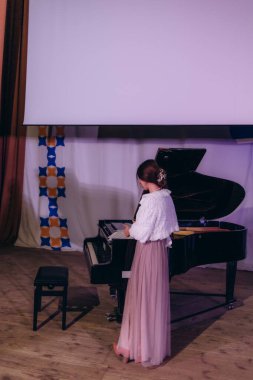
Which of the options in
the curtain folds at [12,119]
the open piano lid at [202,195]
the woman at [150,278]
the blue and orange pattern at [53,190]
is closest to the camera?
the woman at [150,278]

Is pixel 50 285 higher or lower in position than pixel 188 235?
lower

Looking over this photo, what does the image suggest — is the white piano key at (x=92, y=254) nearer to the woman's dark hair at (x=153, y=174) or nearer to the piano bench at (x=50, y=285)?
the piano bench at (x=50, y=285)

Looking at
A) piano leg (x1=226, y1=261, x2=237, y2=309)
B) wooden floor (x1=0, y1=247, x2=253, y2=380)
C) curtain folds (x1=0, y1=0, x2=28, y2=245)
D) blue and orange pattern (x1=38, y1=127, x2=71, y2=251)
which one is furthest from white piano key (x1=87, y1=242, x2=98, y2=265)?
curtain folds (x1=0, y1=0, x2=28, y2=245)

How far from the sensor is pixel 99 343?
302 centimetres

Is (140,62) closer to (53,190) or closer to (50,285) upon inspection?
(53,190)

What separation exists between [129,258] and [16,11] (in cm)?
420

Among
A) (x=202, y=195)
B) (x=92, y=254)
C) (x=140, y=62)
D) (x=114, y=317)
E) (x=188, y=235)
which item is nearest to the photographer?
(x=188, y=235)

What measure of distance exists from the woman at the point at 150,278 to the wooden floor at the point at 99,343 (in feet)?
0.51

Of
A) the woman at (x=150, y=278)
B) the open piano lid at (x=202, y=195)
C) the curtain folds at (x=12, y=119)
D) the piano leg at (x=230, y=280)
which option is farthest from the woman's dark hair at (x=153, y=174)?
the curtain folds at (x=12, y=119)

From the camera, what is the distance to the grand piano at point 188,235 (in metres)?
2.92

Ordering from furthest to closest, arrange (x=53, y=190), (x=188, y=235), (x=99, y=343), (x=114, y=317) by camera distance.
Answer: (x=53, y=190)
(x=114, y=317)
(x=188, y=235)
(x=99, y=343)

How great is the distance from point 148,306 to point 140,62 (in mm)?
2730

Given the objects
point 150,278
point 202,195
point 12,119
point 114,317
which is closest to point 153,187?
point 150,278

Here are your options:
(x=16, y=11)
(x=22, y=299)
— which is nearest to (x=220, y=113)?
(x=22, y=299)
